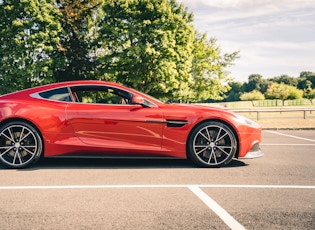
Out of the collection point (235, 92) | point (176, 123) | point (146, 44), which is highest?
point (146, 44)

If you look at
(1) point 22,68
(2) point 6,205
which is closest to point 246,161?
(2) point 6,205

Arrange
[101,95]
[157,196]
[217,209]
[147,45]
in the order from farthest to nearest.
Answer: [147,45] → [101,95] → [157,196] → [217,209]

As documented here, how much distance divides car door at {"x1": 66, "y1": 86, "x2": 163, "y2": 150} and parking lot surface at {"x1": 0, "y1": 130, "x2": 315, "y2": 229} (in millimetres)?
427

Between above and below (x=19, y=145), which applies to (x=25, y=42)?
above

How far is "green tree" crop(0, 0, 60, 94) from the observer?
1080 inches

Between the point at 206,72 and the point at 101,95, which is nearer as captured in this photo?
the point at 101,95

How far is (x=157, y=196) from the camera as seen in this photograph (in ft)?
14.2

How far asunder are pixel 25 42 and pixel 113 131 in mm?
24169

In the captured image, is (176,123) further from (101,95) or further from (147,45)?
(147,45)

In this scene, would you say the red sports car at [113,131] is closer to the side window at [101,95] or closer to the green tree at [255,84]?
the side window at [101,95]

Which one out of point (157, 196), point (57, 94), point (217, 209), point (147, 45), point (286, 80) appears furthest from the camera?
point (286, 80)

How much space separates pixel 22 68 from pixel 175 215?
2634 cm

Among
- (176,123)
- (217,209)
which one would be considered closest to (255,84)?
(176,123)

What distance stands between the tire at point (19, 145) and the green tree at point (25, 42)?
2203 cm
